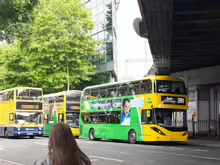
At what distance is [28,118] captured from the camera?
33.1 m

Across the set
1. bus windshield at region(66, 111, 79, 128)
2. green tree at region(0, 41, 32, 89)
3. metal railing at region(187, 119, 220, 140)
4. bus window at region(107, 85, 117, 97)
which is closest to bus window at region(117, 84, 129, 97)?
bus window at region(107, 85, 117, 97)

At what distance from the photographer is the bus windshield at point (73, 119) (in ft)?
111

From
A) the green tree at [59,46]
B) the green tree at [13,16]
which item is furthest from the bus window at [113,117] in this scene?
the green tree at [13,16]

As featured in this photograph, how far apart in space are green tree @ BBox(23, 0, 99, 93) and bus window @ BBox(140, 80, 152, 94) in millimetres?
16011

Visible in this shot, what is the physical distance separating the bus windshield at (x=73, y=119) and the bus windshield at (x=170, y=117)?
11.5m

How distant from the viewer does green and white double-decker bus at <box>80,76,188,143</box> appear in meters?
23.9

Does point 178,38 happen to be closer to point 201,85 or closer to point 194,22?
point 194,22

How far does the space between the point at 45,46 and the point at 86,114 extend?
10.5m

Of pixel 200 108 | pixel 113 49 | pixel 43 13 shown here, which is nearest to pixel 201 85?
pixel 200 108

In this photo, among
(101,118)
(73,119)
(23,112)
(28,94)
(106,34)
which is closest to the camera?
(101,118)

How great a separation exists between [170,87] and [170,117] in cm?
175

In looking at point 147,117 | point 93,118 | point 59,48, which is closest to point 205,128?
point 93,118

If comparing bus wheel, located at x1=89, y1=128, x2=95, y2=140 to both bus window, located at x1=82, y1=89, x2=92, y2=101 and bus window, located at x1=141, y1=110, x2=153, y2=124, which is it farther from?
bus window, located at x1=141, y1=110, x2=153, y2=124

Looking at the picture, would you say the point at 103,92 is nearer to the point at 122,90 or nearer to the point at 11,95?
the point at 122,90
